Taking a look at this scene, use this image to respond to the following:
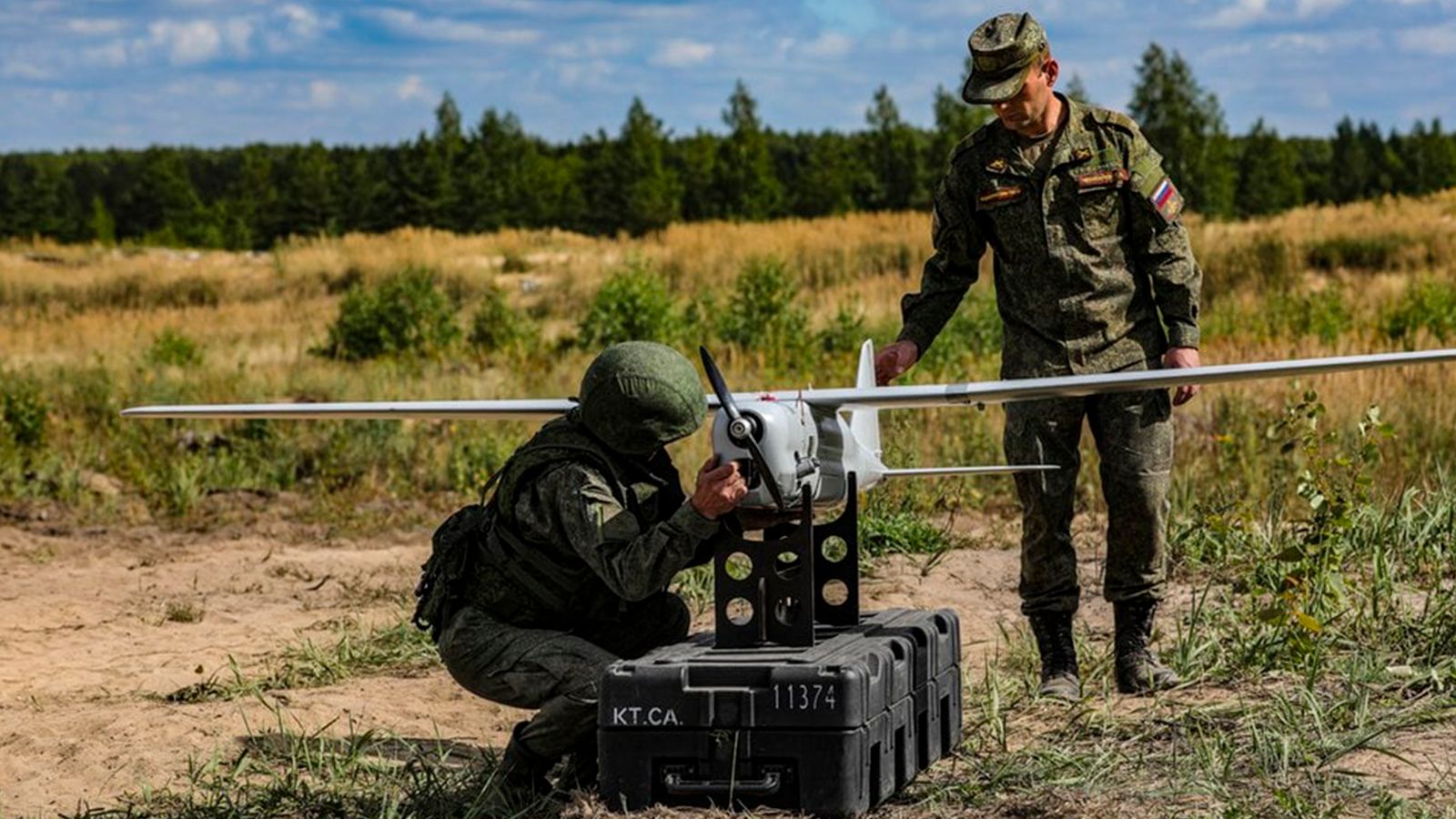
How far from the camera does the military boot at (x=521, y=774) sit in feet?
17.5

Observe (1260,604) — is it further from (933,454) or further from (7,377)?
(7,377)

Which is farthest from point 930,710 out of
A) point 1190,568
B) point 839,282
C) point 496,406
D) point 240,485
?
point 839,282

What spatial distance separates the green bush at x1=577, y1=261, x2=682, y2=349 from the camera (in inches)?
752

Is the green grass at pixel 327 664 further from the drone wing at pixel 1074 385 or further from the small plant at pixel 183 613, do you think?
the drone wing at pixel 1074 385

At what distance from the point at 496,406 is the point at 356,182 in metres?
82.8

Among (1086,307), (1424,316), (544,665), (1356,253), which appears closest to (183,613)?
(544,665)

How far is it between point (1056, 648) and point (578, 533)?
7.07ft

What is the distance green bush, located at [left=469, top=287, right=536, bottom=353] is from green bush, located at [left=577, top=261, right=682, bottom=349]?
41.8 inches

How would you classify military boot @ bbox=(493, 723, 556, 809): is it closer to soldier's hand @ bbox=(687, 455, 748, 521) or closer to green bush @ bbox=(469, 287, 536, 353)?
soldier's hand @ bbox=(687, 455, 748, 521)

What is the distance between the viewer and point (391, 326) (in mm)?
20391

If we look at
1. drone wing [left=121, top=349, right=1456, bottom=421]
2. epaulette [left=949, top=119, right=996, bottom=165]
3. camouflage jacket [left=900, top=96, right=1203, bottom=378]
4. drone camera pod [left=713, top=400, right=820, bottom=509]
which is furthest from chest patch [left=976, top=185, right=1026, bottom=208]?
drone camera pod [left=713, top=400, right=820, bottom=509]

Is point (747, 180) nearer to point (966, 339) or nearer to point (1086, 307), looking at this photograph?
point (966, 339)

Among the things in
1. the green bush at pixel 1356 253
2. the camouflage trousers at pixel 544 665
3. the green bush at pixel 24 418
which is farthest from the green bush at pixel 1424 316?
the camouflage trousers at pixel 544 665

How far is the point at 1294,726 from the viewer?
17.6ft
